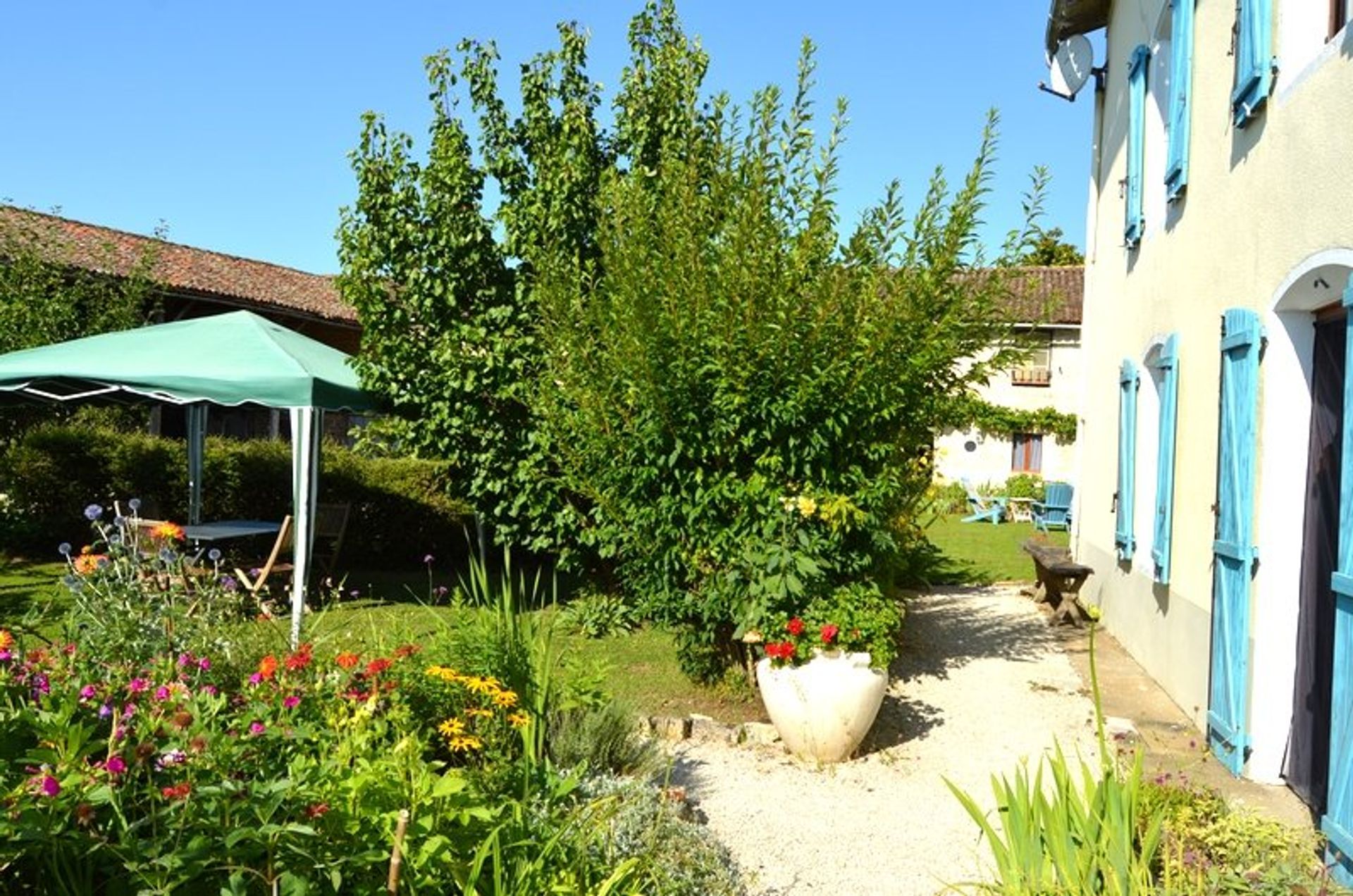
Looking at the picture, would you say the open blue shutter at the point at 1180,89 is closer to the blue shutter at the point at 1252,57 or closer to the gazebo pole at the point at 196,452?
the blue shutter at the point at 1252,57

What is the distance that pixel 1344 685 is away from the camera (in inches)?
159

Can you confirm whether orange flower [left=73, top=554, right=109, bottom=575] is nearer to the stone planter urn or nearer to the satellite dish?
the stone planter urn

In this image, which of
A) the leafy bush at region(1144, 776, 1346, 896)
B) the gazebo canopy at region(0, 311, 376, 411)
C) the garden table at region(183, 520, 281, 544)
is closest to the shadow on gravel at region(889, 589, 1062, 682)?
the leafy bush at region(1144, 776, 1346, 896)

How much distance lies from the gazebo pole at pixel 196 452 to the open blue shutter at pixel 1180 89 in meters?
8.73

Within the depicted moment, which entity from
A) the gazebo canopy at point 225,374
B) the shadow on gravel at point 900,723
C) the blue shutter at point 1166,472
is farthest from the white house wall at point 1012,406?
the shadow on gravel at point 900,723

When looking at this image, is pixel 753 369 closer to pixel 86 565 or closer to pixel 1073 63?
pixel 86 565

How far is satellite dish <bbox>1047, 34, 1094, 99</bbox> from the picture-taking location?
1073 centimetres

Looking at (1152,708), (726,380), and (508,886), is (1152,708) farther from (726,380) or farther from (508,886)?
(508,886)

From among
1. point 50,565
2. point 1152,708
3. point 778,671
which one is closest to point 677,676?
point 778,671

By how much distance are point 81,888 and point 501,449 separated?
701cm

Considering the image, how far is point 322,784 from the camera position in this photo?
2631mm

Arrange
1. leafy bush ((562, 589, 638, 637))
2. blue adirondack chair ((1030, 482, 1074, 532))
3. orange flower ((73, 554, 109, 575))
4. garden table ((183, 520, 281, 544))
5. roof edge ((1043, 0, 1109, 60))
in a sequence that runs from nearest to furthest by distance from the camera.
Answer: orange flower ((73, 554, 109, 575)) < leafy bush ((562, 589, 638, 637)) < garden table ((183, 520, 281, 544)) < roof edge ((1043, 0, 1109, 60)) < blue adirondack chair ((1030, 482, 1074, 532))

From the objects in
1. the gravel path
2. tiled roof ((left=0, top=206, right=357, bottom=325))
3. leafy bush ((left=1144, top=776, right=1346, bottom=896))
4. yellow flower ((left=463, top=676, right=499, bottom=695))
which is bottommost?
the gravel path

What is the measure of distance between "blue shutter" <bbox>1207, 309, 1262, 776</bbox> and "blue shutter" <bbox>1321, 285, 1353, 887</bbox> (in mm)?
976
